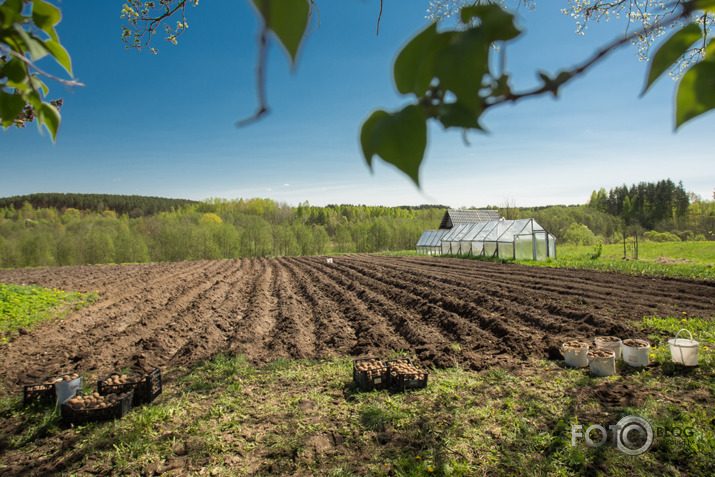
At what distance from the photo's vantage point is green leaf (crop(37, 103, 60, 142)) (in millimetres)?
1009

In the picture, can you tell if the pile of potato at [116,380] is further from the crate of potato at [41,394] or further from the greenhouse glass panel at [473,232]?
the greenhouse glass panel at [473,232]

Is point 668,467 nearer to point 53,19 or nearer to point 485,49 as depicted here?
point 485,49

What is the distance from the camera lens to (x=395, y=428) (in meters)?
3.91

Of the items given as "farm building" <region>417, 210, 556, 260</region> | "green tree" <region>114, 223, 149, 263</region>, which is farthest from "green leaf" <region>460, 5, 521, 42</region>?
"green tree" <region>114, 223, 149, 263</region>

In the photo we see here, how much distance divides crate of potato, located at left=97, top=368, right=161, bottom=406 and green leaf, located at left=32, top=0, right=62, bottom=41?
4.80 metres

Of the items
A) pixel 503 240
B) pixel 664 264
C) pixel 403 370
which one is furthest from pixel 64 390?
pixel 503 240

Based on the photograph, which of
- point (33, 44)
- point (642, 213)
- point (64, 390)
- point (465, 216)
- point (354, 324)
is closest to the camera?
point (33, 44)

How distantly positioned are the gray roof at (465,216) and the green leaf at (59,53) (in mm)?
44029

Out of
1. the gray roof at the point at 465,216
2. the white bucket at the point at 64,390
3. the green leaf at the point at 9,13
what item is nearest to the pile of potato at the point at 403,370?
the white bucket at the point at 64,390

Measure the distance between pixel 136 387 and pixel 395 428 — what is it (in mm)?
3312

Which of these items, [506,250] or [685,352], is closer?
[685,352]

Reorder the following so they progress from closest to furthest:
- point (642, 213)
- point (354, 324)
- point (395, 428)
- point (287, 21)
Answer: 1. point (287, 21)
2. point (395, 428)
3. point (354, 324)
4. point (642, 213)

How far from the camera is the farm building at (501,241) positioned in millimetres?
20391

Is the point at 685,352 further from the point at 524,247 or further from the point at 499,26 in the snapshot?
the point at 524,247
